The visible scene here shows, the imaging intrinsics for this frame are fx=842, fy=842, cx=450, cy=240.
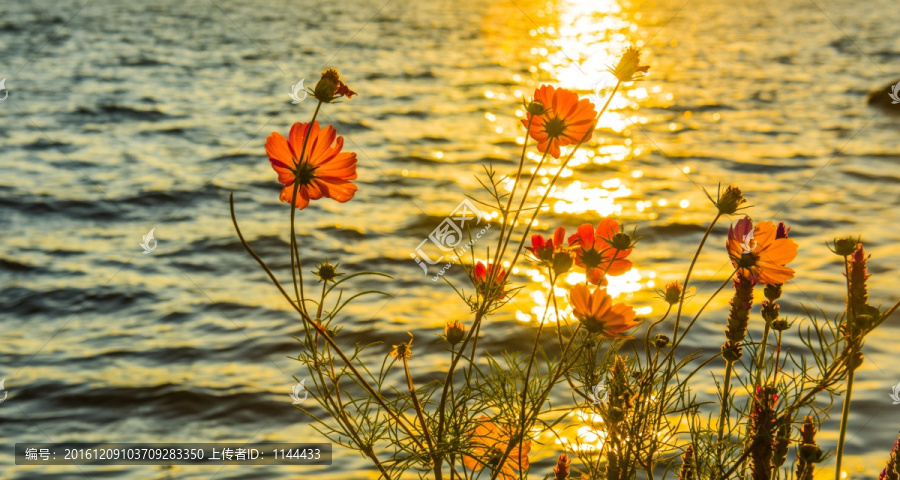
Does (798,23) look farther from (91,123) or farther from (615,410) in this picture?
(615,410)

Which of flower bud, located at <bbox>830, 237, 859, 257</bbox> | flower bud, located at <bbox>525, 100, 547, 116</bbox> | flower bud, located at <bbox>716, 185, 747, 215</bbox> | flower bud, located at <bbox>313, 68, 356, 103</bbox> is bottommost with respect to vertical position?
flower bud, located at <bbox>830, 237, 859, 257</bbox>

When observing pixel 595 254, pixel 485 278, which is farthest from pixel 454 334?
pixel 595 254

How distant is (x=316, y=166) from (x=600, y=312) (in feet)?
1.15

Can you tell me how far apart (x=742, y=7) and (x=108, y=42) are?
47.1 feet

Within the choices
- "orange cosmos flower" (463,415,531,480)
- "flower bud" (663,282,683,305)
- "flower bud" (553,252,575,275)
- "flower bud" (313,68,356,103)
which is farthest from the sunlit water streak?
"flower bud" (313,68,356,103)

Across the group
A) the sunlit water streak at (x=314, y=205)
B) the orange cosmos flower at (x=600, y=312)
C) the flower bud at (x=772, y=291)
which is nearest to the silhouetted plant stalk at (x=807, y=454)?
A: the flower bud at (x=772, y=291)

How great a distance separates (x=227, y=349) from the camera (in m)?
3.51

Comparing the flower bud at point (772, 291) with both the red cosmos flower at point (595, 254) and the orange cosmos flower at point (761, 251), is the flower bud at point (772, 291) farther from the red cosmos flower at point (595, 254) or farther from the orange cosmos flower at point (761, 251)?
the red cosmos flower at point (595, 254)

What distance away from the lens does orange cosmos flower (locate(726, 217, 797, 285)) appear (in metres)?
0.96

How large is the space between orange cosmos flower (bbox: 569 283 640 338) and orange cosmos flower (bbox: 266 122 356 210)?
28cm

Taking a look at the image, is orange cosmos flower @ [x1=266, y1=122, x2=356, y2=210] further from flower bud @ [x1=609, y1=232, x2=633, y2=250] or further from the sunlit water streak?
the sunlit water streak

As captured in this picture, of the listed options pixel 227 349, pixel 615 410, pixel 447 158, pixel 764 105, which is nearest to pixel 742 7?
pixel 764 105

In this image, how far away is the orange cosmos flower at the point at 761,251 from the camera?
957 millimetres

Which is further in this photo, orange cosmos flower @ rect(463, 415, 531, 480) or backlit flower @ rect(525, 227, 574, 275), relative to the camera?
orange cosmos flower @ rect(463, 415, 531, 480)
